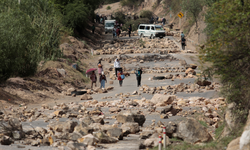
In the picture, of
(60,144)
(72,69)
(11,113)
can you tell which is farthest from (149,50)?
(60,144)

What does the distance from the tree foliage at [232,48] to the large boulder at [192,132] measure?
1.12 metres

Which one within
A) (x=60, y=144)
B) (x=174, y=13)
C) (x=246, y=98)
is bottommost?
(x=60, y=144)

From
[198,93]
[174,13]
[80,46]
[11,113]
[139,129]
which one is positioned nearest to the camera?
[139,129]

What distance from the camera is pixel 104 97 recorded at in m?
17.1

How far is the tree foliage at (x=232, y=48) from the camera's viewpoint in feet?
25.7

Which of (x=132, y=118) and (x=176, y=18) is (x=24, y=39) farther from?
(x=176, y=18)

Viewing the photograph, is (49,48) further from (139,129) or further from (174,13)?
(174,13)

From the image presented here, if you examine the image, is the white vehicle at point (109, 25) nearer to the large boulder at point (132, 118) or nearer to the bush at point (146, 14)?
the bush at point (146, 14)

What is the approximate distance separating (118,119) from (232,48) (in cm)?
482

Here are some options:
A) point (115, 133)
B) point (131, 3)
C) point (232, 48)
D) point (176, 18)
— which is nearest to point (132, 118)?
point (115, 133)

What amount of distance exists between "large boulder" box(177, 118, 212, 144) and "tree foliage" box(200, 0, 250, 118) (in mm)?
1124

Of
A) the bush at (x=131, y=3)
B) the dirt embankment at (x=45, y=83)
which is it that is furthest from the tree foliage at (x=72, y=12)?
the bush at (x=131, y=3)

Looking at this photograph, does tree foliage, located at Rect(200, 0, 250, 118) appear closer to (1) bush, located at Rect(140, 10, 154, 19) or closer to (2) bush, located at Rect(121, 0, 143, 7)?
(1) bush, located at Rect(140, 10, 154, 19)

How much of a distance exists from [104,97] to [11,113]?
630cm
